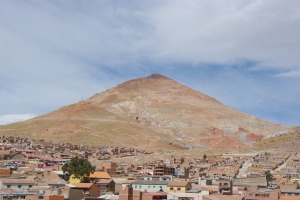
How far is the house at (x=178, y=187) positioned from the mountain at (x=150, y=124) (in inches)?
2979

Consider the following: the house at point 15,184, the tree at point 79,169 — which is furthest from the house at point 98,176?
the house at point 15,184

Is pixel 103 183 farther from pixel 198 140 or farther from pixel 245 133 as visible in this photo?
pixel 245 133

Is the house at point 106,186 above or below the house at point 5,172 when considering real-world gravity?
below

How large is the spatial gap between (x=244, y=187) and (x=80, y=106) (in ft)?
395

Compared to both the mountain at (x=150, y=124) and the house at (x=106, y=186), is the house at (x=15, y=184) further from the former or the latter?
the mountain at (x=150, y=124)

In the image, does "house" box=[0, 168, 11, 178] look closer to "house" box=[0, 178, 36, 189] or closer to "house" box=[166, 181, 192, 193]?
"house" box=[0, 178, 36, 189]

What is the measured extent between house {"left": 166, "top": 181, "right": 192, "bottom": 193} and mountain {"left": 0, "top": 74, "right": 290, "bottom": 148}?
75672 millimetres

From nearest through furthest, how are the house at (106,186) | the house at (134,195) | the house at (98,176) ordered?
the house at (134,195), the house at (106,186), the house at (98,176)

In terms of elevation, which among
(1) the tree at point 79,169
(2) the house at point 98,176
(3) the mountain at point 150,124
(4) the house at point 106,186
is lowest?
(4) the house at point 106,186

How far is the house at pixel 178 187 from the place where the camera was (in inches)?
1757

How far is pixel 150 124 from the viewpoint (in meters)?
168

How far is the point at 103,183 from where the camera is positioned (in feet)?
159

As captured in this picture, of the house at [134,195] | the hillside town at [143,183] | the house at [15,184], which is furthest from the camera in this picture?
the house at [15,184]

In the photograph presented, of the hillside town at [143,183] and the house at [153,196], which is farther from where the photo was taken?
the hillside town at [143,183]
